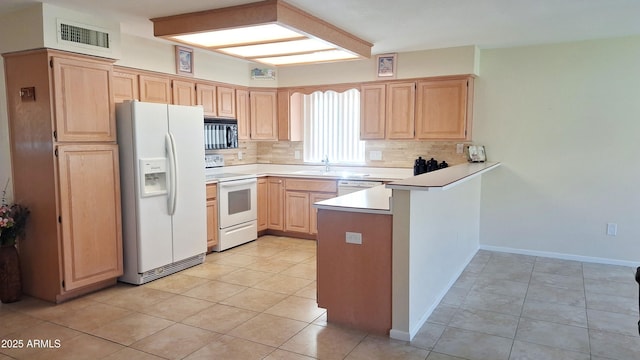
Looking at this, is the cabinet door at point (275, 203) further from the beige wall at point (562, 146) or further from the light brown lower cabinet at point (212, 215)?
the beige wall at point (562, 146)

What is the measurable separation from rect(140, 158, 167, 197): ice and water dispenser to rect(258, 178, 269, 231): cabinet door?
5.93ft

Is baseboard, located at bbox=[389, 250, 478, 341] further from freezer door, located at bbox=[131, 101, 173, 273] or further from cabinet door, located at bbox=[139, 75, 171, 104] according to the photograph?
cabinet door, located at bbox=[139, 75, 171, 104]

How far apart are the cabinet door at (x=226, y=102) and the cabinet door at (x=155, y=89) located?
83 cm

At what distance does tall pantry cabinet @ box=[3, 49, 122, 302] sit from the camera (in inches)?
139

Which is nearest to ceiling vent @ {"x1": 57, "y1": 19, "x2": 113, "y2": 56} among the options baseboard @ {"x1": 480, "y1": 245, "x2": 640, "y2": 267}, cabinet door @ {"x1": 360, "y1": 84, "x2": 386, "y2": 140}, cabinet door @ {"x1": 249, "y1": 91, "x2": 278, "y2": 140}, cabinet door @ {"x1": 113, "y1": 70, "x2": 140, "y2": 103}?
cabinet door @ {"x1": 113, "y1": 70, "x2": 140, "y2": 103}

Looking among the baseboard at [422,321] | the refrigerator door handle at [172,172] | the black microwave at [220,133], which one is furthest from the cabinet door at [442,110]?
the refrigerator door handle at [172,172]

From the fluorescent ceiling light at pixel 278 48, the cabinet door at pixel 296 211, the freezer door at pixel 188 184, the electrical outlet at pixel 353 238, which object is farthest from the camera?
the cabinet door at pixel 296 211

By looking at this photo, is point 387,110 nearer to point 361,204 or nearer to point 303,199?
point 303,199

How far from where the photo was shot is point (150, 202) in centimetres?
415

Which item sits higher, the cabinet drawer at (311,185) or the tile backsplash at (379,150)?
the tile backsplash at (379,150)

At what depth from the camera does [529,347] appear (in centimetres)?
290

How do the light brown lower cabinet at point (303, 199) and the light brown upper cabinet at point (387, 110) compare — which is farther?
the light brown lower cabinet at point (303, 199)

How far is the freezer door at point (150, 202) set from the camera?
402 cm

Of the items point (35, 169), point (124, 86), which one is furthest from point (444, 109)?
point (35, 169)
